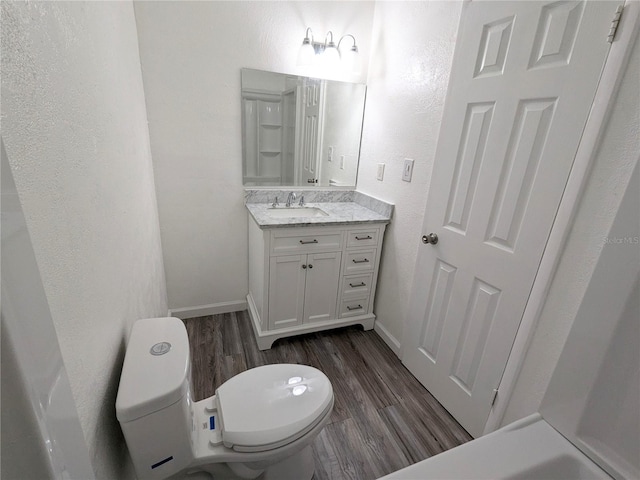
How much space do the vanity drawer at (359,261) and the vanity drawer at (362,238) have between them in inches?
2.0

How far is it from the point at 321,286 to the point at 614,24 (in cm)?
174

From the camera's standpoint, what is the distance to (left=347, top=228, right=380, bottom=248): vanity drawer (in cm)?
200

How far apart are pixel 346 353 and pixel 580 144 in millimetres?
1643

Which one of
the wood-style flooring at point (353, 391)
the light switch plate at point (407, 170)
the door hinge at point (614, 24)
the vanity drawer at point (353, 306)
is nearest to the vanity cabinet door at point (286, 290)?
the wood-style flooring at point (353, 391)

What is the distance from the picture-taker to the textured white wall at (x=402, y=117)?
160 cm

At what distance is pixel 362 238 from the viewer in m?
2.04

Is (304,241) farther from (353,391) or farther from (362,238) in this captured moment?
(353,391)

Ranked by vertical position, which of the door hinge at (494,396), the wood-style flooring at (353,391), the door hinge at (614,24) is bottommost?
the wood-style flooring at (353,391)

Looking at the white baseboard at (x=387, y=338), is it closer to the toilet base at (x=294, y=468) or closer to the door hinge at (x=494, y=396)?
the door hinge at (x=494, y=396)

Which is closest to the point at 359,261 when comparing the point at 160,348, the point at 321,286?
the point at 321,286

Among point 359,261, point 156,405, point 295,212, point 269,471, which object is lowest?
point 269,471

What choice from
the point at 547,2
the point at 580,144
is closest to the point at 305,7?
the point at 547,2

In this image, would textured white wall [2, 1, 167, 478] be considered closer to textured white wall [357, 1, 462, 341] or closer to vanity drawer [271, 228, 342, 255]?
vanity drawer [271, 228, 342, 255]

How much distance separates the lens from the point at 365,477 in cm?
128
